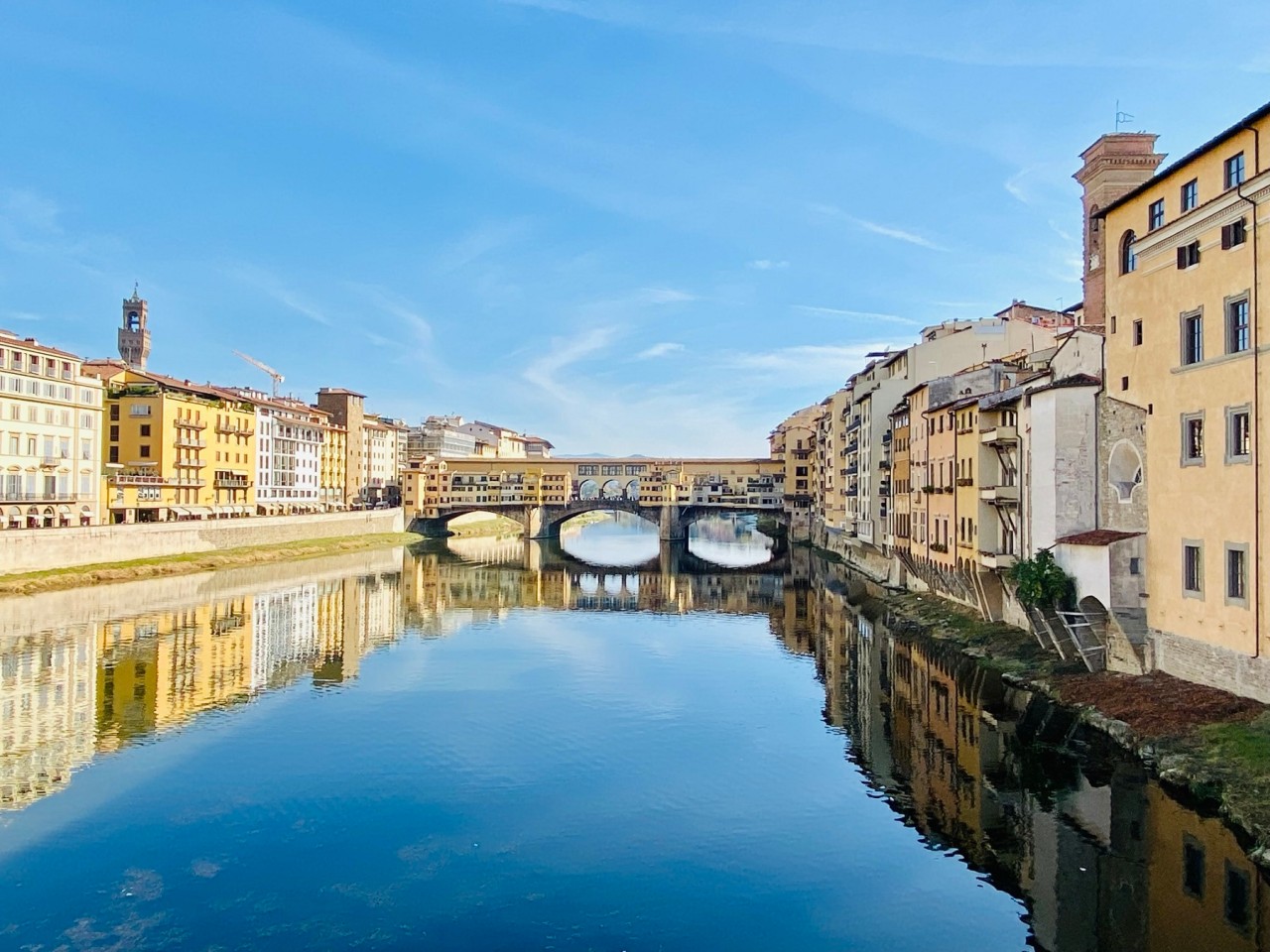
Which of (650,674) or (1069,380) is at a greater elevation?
(1069,380)

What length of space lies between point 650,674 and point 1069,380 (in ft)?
57.6

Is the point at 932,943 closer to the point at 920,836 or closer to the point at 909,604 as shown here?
the point at 920,836

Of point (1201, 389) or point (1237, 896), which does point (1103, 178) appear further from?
point (1237, 896)

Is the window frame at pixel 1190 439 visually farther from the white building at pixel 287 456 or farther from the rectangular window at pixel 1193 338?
the white building at pixel 287 456

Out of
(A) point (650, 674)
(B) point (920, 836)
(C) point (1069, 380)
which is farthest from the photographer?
(A) point (650, 674)

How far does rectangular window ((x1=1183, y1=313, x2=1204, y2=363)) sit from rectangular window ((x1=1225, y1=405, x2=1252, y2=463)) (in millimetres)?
1870

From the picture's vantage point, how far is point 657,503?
112625mm

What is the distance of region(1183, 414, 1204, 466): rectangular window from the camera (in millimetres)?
23219

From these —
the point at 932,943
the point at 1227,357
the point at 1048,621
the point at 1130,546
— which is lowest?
the point at 932,943

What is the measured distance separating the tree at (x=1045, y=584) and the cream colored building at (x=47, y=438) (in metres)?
56.1

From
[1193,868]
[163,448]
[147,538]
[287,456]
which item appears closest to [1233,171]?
[1193,868]

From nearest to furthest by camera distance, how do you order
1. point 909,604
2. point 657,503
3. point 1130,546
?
point 1130,546 → point 909,604 → point 657,503

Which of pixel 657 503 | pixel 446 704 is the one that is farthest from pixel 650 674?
pixel 657 503

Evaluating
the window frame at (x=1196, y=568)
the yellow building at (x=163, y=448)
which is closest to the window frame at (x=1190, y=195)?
the window frame at (x=1196, y=568)
